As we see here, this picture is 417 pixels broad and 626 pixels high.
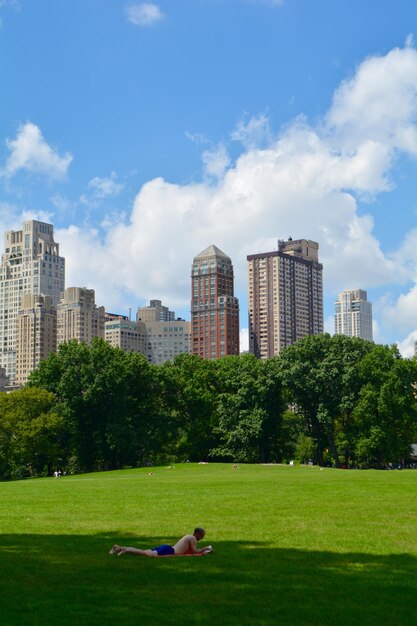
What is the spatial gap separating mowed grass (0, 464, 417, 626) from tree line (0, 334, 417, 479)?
2084 inches

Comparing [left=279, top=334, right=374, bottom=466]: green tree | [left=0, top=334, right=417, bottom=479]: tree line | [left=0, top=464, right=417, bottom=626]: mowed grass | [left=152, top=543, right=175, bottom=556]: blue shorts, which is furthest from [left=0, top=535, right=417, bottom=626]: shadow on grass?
[left=279, top=334, right=374, bottom=466]: green tree

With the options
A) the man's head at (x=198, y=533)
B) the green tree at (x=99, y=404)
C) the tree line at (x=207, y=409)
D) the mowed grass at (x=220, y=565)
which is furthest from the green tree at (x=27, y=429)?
the man's head at (x=198, y=533)

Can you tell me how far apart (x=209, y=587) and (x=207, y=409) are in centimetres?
7925

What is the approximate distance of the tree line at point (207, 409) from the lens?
266 ft

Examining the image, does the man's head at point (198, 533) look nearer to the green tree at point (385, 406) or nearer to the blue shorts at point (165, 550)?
the blue shorts at point (165, 550)

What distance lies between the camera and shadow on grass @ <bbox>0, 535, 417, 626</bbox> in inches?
461

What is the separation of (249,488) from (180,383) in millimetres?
55940

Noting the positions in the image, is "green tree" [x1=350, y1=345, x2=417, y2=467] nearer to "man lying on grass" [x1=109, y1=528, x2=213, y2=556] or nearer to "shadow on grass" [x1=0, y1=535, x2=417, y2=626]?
"shadow on grass" [x1=0, y1=535, x2=417, y2=626]

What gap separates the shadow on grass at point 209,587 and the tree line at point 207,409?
6417 cm

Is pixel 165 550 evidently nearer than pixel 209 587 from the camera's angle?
No

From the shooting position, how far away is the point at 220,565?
16.1m

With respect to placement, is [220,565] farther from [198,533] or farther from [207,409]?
[207,409]

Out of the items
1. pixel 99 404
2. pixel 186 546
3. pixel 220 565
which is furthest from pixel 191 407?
pixel 220 565

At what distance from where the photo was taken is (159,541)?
19516 mm
